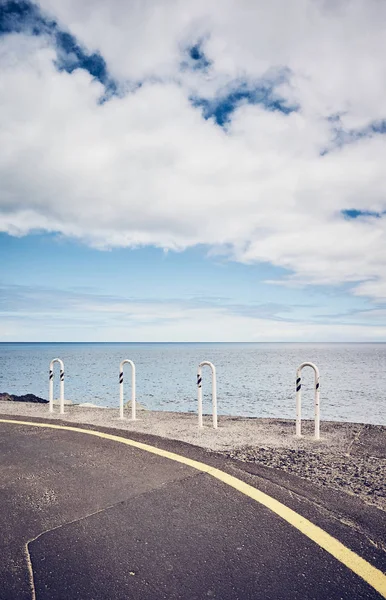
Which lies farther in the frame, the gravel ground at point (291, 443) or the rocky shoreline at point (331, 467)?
the gravel ground at point (291, 443)

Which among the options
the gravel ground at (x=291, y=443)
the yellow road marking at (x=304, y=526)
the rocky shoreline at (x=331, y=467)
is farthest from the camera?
the gravel ground at (x=291, y=443)

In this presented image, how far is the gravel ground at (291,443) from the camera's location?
470 cm

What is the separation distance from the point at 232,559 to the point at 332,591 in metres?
0.74

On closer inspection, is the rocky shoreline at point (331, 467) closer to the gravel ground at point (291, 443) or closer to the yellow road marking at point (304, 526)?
the gravel ground at point (291, 443)

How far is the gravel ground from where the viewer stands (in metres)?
4.70

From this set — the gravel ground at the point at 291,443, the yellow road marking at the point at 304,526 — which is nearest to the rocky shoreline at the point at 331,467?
the gravel ground at the point at 291,443

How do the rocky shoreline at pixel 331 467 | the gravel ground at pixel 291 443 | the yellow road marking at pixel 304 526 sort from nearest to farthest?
the yellow road marking at pixel 304 526 → the rocky shoreline at pixel 331 467 → the gravel ground at pixel 291 443

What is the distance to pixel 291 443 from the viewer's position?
21.0ft

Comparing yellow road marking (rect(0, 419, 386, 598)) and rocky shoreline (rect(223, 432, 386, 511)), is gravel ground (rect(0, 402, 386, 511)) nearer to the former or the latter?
rocky shoreline (rect(223, 432, 386, 511))

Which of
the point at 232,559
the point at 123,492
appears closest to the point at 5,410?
the point at 123,492

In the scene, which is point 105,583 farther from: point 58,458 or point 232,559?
point 58,458

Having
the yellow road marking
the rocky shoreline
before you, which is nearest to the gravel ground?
the rocky shoreline

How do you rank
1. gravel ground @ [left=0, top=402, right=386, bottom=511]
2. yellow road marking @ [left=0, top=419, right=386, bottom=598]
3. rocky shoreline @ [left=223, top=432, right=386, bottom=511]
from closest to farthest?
yellow road marking @ [left=0, top=419, right=386, bottom=598], rocky shoreline @ [left=223, top=432, right=386, bottom=511], gravel ground @ [left=0, top=402, right=386, bottom=511]

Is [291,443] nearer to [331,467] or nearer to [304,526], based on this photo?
[331,467]
